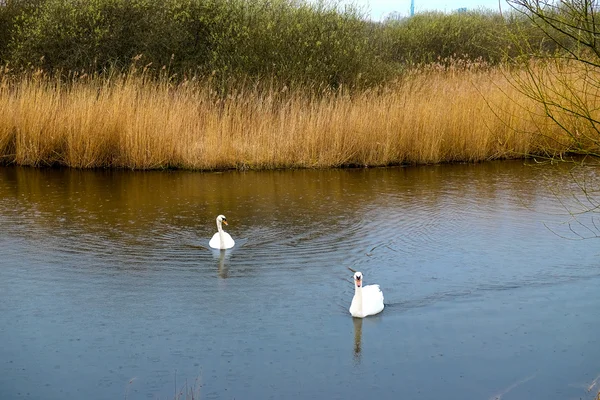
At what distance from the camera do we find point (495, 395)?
525 cm

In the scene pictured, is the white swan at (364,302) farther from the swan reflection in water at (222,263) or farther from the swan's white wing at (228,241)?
the swan's white wing at (228,241)

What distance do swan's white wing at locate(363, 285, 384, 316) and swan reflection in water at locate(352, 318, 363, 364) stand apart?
0.31 feet

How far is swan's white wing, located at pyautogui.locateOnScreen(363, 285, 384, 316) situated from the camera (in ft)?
21.5

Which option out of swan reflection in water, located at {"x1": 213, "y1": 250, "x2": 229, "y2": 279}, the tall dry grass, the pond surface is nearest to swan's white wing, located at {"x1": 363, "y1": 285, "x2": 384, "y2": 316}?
the pond surface

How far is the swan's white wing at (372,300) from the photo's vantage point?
6.55 metres

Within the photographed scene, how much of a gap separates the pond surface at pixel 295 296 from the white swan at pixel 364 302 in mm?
85

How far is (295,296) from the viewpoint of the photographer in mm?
6984

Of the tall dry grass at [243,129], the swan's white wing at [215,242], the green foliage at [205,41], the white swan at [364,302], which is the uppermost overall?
the green foliage at [205,41]

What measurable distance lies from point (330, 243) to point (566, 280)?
242 cm

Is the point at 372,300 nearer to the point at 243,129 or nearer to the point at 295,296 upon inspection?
the point at 295,296

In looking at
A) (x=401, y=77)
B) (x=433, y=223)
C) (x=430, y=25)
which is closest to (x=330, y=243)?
(x=433, y=223)

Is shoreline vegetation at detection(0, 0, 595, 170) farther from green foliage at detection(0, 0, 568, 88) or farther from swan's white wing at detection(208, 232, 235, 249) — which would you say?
swan's white wing at detection(208, 232, 235, 249)

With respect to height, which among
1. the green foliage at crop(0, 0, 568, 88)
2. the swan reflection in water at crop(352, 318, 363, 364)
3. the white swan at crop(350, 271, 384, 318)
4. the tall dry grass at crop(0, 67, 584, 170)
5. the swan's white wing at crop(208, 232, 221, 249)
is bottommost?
the swan reflection in water at crop(352, 318, 363, 364)

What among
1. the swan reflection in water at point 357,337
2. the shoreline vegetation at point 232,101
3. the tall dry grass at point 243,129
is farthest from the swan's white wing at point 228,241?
the tall dry grass at point 243,129
